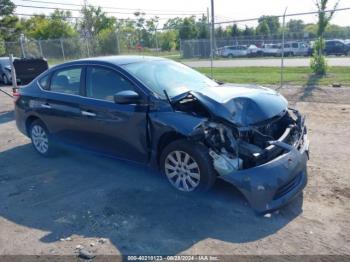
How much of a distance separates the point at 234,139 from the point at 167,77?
147 centimetres

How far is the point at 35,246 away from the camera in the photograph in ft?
11.8

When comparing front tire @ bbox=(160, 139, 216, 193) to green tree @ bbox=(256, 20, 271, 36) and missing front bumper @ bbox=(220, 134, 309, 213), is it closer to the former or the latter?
missing front bumper @ bbox=(220, 134, 309, 213)

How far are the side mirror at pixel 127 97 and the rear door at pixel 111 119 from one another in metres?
0.09

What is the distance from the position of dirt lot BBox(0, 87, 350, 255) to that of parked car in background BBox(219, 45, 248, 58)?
97.5 ft

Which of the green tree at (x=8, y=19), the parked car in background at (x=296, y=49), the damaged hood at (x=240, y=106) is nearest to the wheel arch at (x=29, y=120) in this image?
the damaged hood at (x=240, y=106)

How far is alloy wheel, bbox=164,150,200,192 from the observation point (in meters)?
4.30

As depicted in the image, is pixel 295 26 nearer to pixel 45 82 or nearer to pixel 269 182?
pixel 45 82

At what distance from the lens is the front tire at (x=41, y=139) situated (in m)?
6.12

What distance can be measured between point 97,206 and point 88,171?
1.24m

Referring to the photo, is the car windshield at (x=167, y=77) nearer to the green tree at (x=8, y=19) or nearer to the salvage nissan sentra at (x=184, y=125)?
the salvage nissan sentra at (x=184, y=125)

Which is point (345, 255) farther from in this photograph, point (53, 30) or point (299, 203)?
point (53, 30)

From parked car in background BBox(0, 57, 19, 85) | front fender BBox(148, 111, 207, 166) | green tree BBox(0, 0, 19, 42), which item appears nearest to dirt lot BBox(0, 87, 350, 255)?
front fender BBox(148, 111, 207, 166)

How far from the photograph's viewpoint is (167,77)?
5066 millimetres

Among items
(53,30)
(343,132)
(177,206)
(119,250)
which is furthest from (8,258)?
(53,30)
